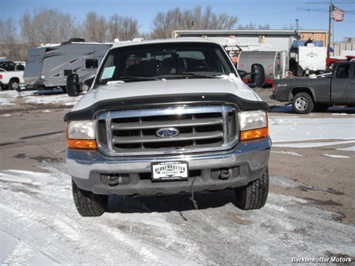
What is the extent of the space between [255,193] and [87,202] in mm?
1765

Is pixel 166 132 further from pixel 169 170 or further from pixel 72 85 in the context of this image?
pixel 72 85

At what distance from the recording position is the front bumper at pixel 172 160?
3.35 m

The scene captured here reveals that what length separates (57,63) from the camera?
71.3ft

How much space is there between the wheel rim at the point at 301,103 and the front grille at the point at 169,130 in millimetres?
9416

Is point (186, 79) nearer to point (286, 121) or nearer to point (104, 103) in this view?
point (104, 103)

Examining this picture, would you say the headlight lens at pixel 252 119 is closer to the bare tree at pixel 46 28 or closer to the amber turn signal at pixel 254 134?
the amber turn signal at pixel 254 134

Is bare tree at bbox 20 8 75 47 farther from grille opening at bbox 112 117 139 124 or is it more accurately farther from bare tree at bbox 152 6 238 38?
grille opening at bbox 112 117 139 124

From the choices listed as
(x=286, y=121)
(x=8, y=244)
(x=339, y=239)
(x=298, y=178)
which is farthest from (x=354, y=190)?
(x=286, y=121)

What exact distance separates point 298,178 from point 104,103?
10.6 feet

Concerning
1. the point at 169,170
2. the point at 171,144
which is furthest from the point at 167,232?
the point at 171,144

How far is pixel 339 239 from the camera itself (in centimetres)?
347

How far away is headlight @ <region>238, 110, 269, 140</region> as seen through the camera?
348cm

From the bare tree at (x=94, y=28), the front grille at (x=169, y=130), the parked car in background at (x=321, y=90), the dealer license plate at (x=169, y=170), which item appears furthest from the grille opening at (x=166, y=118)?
the bare tree at (x=94, y=28)

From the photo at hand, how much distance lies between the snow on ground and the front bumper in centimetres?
50
